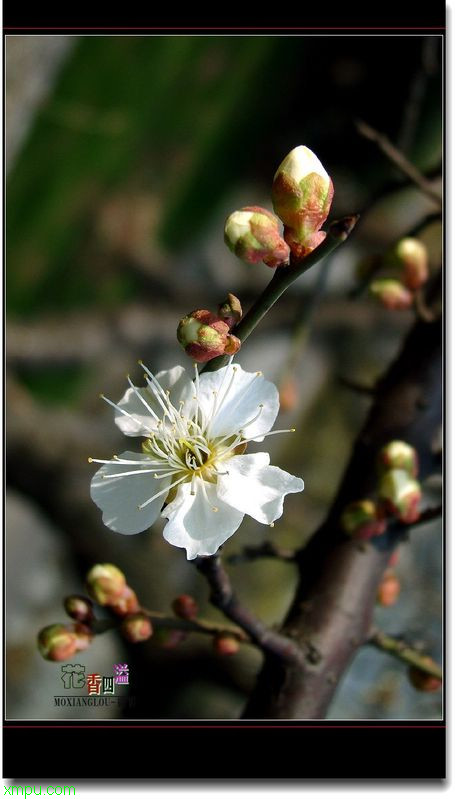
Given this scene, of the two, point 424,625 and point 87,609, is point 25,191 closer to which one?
point 424,625

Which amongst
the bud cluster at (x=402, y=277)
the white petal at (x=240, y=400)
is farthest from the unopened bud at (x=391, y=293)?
the white petal at (x=240, y=400)

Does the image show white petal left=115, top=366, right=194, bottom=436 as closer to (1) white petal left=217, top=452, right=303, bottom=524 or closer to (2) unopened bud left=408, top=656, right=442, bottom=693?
(1) white petal left=217, top=452, right=303, bottom=524

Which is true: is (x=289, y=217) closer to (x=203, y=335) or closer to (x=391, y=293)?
(x=203, y=335)

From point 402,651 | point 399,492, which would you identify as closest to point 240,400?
point 399,492

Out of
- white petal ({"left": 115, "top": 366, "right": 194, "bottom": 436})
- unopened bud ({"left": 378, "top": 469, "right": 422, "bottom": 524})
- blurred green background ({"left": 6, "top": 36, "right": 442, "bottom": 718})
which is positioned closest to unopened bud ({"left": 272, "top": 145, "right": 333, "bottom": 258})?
white petal ({"left": 115, "top": 366, "right": 194, "bottom": 436})

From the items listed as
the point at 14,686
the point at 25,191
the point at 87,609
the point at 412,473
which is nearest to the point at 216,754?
the point at 87,609

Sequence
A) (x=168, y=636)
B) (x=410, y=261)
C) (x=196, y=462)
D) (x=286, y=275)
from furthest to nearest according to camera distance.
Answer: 1. (x=410, y=261)
2. (x=168, y=636)
3. (x=196, y=462)
4. (x=286, y=275)
